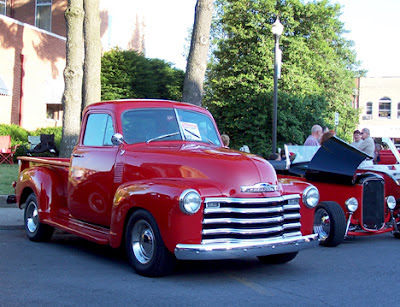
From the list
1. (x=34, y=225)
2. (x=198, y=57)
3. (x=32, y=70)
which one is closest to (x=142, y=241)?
(x=34, y=225)

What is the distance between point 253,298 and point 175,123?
280 centimetres

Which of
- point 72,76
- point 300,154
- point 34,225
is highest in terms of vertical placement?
point 72,76

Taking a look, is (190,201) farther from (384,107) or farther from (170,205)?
(384,107)

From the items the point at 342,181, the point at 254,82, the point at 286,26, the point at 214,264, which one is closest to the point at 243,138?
the point at 254,82

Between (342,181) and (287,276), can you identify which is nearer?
(287,276)

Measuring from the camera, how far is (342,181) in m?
9.06

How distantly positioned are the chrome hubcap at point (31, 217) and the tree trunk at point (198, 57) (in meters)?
5.41

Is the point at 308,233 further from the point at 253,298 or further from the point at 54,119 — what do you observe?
the point at 54,119

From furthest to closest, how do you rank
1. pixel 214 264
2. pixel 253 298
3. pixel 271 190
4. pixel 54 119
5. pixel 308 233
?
pixel 54 119
pixel 214 264
pixel 308 233
pixel 271 190
pixel 253 298

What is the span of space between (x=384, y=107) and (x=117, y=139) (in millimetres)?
52279

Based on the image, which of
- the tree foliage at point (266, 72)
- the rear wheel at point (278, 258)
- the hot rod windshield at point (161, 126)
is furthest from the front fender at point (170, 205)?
the tree foliage at point (266, 72)

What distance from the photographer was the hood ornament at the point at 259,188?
5.98 m

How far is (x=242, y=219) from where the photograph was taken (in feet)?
19.4

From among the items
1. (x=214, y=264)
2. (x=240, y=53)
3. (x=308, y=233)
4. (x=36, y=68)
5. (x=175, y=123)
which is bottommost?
(x=214, y=264)
